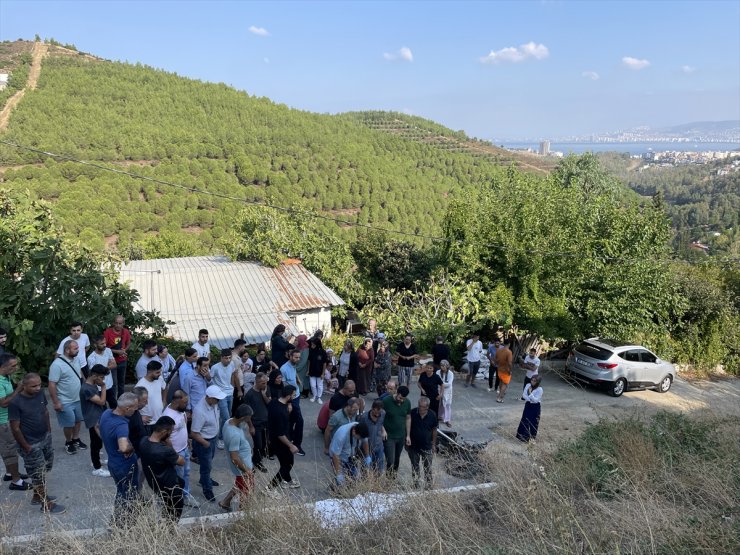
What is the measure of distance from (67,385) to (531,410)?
6.95 m

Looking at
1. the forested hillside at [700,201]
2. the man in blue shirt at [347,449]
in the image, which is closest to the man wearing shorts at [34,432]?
the man in blue shirt at [347,449]

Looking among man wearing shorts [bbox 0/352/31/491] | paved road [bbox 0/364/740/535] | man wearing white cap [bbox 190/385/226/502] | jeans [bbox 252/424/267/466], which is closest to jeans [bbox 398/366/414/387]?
paved road [bbox 0/364/740/535]

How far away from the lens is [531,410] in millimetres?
8984

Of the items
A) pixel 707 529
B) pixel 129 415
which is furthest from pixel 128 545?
pixel 707 529

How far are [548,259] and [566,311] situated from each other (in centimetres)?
160

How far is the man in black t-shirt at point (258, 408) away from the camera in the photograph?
21.5ft

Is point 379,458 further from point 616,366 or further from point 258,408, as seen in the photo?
point 616,366

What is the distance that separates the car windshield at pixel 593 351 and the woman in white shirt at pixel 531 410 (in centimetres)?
558

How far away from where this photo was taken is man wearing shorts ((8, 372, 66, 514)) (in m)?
5.30

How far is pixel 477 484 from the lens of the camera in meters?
6.64

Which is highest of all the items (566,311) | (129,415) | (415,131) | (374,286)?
(415,131)

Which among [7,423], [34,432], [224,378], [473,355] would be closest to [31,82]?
[473,355]

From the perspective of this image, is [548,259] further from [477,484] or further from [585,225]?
[477,484]

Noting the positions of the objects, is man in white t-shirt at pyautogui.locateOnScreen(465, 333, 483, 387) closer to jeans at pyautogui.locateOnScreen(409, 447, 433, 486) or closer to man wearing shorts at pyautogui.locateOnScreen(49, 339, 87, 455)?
jeans at pyautogui.locateOnScreen(409, 447, 433, 486)
